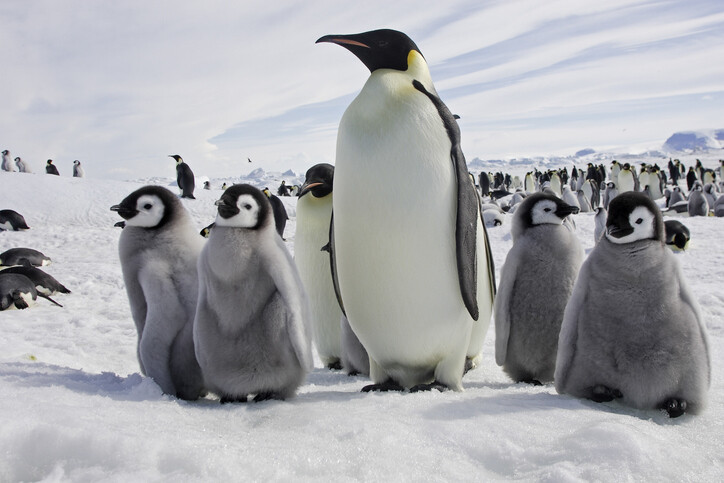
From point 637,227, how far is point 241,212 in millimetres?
1665

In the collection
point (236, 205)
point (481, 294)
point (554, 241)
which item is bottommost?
point (481, 294)

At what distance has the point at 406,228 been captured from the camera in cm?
284

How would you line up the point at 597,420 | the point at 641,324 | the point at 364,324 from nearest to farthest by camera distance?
1. the point at 597,420
2. the point at 641,324
3. the point at 364,324

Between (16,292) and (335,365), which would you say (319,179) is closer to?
(335,365)

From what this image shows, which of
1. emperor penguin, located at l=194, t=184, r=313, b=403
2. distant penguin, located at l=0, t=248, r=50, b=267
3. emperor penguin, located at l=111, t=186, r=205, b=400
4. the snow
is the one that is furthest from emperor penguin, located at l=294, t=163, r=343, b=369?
distant penguin, located at l=0, t=248, r=50, b=267

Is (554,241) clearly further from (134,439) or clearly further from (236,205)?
(134,439)

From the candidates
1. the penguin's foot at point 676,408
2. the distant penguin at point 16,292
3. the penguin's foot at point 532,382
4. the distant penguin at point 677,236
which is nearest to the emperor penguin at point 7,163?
the distant penguin at point 16,292

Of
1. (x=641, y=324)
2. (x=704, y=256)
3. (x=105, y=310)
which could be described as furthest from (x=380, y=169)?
(x=704, y=256)

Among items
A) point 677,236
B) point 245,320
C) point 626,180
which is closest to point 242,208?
point 245,320

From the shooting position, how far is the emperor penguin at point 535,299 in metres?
3.19

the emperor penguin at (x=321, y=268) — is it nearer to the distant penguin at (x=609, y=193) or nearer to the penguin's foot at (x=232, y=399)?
the penguin's foot at (x=232, y=399)

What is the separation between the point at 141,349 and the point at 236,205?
2.50 ft

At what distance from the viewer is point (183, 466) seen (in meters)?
1.50

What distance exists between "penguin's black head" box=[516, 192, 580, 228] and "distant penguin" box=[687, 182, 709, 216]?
1561 cm
